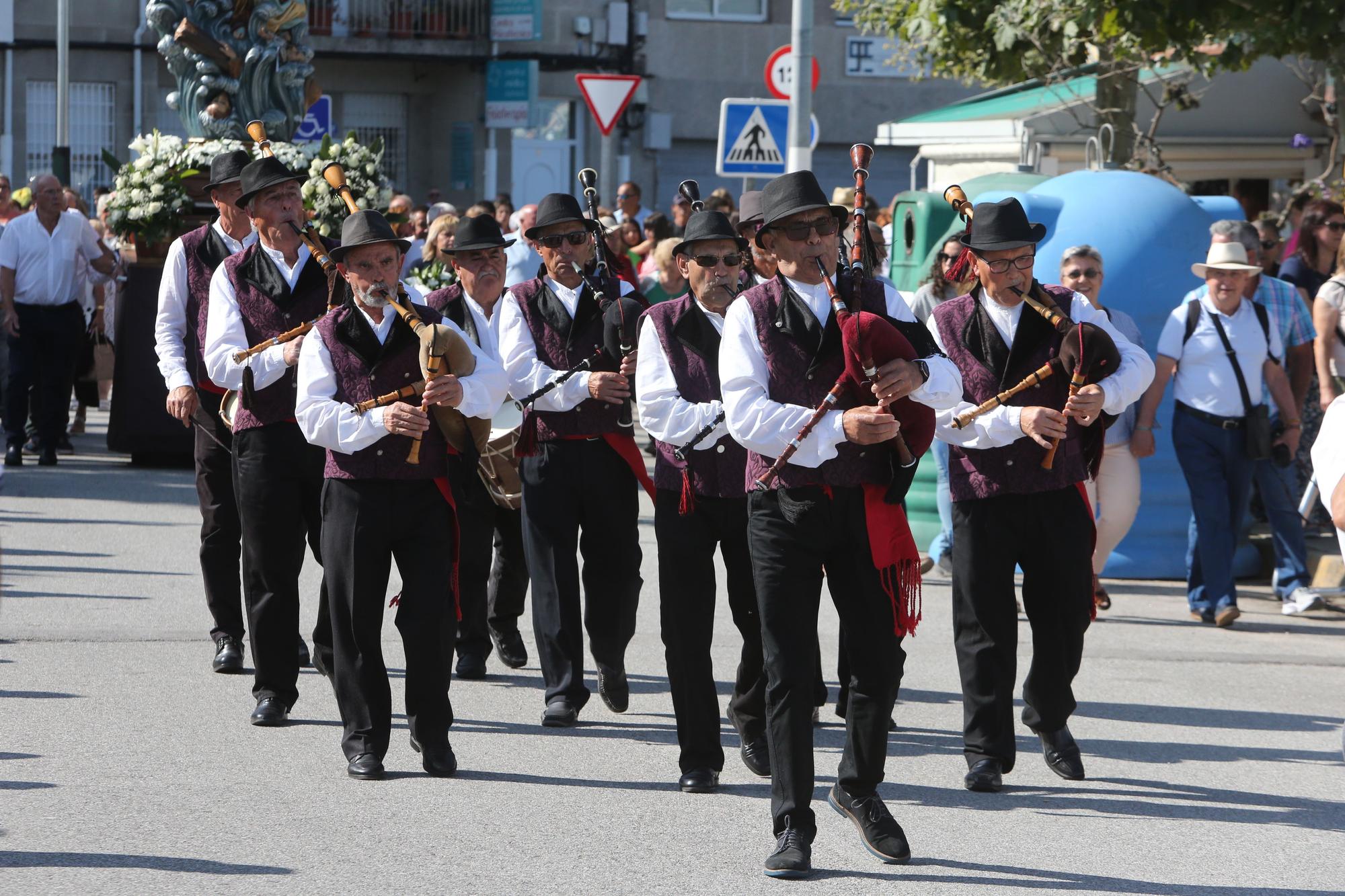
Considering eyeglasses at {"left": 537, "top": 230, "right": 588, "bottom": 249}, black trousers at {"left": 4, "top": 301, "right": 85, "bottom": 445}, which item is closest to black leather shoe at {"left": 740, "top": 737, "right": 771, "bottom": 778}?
eyeglasses at {"left": 537, "top": 230, "right": 588, "bottom": 249}

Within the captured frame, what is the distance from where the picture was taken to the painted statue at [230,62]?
14.3 metres

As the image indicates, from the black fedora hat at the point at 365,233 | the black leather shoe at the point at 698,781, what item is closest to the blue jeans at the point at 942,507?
the black leather shoe at the point at 698,781

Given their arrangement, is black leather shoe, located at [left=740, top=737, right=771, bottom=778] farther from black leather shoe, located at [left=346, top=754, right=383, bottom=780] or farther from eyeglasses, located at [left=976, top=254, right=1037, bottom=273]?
eyeglasses, located at [left=976, top=254, right=1037, bottom=273]

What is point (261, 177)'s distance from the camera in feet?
24.4

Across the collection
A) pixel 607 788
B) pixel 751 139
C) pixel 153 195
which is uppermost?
pixel 751 139

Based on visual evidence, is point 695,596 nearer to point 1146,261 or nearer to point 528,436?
point 528,436

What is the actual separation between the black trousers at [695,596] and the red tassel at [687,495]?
0.9 inches

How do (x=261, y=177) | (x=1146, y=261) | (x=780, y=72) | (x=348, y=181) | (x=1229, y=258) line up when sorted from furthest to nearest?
(x=780, y=72), (x=348, y=181), (x=1146, y=261), (x=1229, y=258), (x=261, y=177)

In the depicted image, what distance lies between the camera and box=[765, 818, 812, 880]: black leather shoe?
5.55 metres

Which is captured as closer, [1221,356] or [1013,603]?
[1013,603]

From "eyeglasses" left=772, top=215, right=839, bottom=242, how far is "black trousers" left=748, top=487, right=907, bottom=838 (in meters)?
0.75

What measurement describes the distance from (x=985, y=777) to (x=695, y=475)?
4.68 feet

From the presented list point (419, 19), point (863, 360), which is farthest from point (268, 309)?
point (419, 19)

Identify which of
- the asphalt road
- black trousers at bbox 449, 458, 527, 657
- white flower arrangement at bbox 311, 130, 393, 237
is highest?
white flower arrangement at bbox 311, 130, 393, 237
